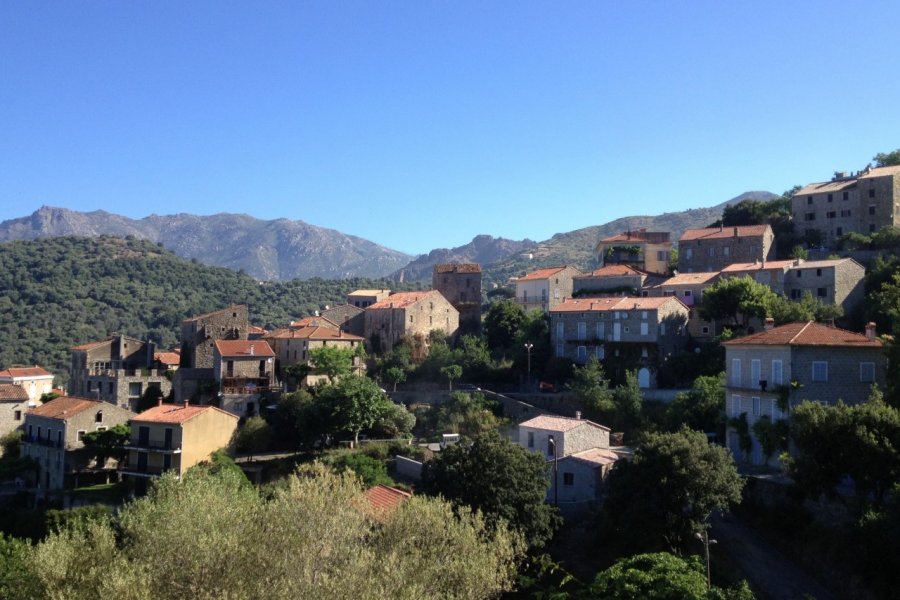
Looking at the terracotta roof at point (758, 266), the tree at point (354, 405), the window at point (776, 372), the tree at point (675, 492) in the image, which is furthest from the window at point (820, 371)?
the tree at point (354, 405)

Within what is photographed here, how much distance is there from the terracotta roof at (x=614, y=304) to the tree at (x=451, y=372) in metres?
7.65

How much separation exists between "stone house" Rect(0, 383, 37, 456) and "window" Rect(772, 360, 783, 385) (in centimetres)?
5002

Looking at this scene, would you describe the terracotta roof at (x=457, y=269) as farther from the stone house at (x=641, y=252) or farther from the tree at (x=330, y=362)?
the tree at (x=330, y=362)

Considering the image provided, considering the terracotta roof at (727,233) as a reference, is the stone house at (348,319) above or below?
below

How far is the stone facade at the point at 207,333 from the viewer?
60.9m

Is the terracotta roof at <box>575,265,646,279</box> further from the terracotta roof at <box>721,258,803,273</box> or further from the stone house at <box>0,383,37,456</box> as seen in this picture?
the stone house at <box>0,383,37,456</box>

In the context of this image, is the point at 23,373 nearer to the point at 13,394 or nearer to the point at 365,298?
the point at 13,394

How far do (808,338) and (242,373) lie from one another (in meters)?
36.7

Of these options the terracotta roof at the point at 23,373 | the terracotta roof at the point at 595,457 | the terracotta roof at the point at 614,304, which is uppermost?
the terracotta roof at the point at 614,304

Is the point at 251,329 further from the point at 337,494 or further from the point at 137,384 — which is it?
the point at 337,494

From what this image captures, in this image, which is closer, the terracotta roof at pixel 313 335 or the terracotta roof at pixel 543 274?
the terracotta roof at pixel 313 335

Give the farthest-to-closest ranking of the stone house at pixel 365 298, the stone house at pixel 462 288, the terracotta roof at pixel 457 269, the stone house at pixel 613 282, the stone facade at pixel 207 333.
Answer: the stone house at pixel 365 298 < the terracotta roof at pixel 457 269 < the stone house at pixel 462 288 < the stone house at pixel 613 282 < the stone facade at pixel 207 333

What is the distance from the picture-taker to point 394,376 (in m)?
57.5

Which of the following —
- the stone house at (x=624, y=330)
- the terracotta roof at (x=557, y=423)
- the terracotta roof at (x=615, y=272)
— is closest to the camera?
the terracotta roof at (x=557, y=423)
